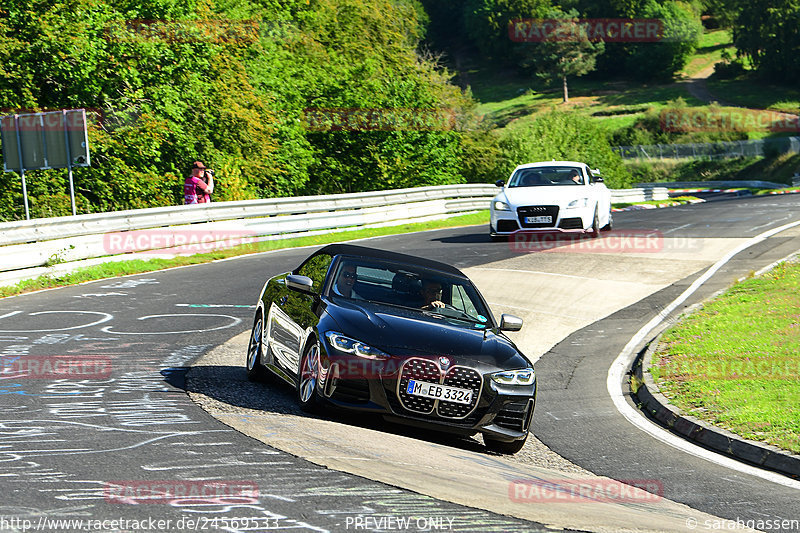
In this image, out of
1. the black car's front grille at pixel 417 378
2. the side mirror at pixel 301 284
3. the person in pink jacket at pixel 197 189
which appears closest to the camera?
the black car's front grille at pixel 417 378

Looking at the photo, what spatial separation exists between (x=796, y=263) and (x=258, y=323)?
1192 centimetres

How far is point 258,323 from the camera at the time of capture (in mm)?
9938

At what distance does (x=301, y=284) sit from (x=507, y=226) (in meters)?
13.3

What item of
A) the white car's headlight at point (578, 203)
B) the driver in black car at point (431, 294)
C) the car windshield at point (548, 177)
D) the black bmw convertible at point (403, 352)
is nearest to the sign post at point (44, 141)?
the car windshield at point (548, 177)

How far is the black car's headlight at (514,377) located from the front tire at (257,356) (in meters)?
2.65

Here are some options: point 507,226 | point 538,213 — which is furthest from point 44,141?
point 538,213

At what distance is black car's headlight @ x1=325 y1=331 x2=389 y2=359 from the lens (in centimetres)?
768

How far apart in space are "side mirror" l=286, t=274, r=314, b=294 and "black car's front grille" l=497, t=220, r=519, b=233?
1298 centimetres

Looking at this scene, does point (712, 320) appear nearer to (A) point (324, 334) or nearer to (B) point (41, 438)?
(A) point (324, 334)

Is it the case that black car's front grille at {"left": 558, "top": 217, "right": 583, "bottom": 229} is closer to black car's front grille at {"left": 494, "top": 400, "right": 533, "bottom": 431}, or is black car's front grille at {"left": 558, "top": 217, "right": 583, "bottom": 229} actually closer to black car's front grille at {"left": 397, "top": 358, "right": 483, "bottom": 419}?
black car's front grille at {"left": 494, "top": 400, "right": 533, "bottom": 431}

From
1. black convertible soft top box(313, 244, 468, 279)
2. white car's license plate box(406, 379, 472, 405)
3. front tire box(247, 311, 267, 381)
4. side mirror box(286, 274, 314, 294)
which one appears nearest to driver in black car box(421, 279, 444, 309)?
black convertible soft top box(313, 244, 468, 279)

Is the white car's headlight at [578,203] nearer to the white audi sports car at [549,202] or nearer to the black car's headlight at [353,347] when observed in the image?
the white audi sports car at [549,202]

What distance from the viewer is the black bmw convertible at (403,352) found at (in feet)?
25.2

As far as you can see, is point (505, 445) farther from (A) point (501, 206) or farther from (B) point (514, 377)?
(A) point (501, 206)
